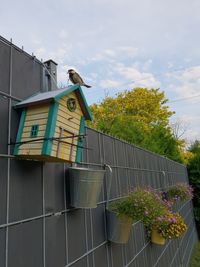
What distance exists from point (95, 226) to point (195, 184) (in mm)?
8066

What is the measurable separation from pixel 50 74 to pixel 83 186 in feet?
2.60

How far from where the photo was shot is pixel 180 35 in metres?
4.64

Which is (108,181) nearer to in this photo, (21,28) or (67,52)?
(21,28)

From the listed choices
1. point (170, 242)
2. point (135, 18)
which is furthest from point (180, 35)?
point (170, 242)

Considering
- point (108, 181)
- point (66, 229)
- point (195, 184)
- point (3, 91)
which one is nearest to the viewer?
point (3, 91)

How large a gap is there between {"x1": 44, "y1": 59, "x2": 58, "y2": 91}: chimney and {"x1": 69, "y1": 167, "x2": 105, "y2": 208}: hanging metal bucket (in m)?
0.59

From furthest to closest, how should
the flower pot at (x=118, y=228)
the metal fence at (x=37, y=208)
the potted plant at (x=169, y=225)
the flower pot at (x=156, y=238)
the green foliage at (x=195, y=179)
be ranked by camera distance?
1. the green foliage at (x=195, y=179)
2. the flower pot at (x=156, y=238)
3. the potted plant at (x=169, y=225)
4. the flower pot at (x=118, y=228)
5. the metal fence at (x=37, y=208)

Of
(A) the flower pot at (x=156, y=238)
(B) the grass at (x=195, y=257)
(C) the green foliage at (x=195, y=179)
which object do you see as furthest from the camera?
(C) the green foliage at (x=195, y=179)

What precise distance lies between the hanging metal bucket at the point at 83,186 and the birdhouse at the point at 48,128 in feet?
0.69

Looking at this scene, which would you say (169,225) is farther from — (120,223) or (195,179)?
(195,179)

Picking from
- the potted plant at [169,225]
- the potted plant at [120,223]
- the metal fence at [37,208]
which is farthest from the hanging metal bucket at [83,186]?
the potted plant at [169,225]

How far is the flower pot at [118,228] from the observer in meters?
2.04

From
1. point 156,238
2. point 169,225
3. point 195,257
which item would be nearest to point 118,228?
point 169,225

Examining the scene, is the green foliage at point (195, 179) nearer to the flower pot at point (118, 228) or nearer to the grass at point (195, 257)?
the grass at point (195, 257)
